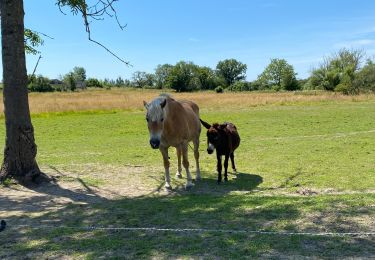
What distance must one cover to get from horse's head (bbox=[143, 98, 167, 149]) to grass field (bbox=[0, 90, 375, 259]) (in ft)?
3.47

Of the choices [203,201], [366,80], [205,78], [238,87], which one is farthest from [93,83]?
[203,201]

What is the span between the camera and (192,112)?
34.6 feet

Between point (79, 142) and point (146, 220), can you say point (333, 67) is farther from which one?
point (146, 220)

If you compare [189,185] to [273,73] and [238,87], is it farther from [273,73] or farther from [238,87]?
[273,73]

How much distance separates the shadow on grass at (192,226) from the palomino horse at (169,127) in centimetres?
163

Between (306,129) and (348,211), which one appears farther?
(306,129)

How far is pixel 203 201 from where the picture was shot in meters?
6.84

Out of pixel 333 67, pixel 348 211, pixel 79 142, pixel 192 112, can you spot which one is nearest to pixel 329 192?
pixel 348 211

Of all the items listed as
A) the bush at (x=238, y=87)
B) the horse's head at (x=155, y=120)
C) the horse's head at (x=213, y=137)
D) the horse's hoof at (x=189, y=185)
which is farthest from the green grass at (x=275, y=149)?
the bush at (x=238, y=87)

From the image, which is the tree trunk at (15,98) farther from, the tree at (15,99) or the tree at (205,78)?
the tree at (205,78)

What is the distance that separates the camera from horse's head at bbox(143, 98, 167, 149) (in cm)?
809

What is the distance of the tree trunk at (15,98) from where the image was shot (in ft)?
29.2

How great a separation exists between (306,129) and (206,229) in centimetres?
1533

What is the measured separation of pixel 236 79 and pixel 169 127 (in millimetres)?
133316
